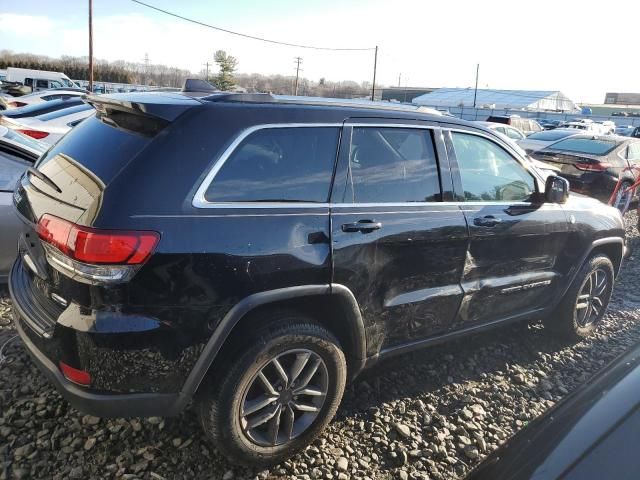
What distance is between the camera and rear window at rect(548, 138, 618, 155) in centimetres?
921

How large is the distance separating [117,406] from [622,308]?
16.7 feet

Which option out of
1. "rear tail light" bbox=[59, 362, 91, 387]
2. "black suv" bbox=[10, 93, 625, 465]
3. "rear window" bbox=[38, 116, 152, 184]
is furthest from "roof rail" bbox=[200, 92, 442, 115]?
"rear tail light" bbox=[59, 362, 91, 387]

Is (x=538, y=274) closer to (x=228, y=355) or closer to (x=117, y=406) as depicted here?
(x=228, y=355)

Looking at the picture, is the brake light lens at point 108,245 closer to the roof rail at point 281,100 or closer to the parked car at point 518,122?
the roof rail at point 281,100

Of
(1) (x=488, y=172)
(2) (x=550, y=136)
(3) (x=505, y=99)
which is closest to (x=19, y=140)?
(1) (x=488, y=172)

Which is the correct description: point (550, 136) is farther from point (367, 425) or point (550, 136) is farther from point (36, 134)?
point (367, 425)

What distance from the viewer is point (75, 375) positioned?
7.12 feet

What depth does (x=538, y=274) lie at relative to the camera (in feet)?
12.2

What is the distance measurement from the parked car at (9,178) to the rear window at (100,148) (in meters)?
1.51

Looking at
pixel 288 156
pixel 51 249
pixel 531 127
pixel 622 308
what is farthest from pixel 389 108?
pixel 531 127

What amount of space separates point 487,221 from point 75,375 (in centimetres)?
252

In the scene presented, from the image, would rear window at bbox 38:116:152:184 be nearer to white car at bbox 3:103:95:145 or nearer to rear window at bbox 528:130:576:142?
white car at bbox 3:103:95:145

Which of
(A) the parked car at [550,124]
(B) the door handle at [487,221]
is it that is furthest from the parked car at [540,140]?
→ (A) the parked car at [550,124]

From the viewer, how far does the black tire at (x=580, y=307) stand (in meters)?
4.14
